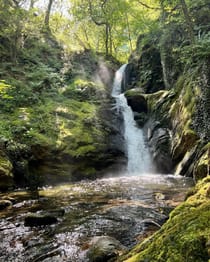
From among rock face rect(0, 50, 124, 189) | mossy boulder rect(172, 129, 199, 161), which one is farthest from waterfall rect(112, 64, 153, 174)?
mossy boulder rect(172, 129, 199, 161)

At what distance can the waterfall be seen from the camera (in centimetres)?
1517

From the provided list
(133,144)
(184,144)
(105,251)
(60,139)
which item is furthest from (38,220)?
(133,144)

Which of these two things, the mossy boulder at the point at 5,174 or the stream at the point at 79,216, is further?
the mossy boulder at the point at 5,174

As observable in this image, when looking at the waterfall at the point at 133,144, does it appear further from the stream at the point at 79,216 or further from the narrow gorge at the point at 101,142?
the stream at the point at 79,216

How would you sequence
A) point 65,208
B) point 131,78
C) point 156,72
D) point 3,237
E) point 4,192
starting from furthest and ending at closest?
point 131,78 < point 156,72 < point 4,192 < point 65,208 < point 3,237

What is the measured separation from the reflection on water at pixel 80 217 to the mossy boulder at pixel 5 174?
765mm

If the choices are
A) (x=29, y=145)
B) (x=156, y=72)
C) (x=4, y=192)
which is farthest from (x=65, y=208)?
(x=156, y=72)

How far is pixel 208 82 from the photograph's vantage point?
1195 centimetres

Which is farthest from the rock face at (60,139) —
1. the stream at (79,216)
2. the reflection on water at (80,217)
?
the reflection on water at (80,217)

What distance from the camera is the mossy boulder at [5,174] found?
10.0 metres

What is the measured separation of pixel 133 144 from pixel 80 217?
33.4 ft

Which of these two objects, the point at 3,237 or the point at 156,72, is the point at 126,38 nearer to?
the point at 156,72

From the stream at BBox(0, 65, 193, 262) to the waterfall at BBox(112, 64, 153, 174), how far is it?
3.99 meters

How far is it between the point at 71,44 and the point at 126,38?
1124 cm
